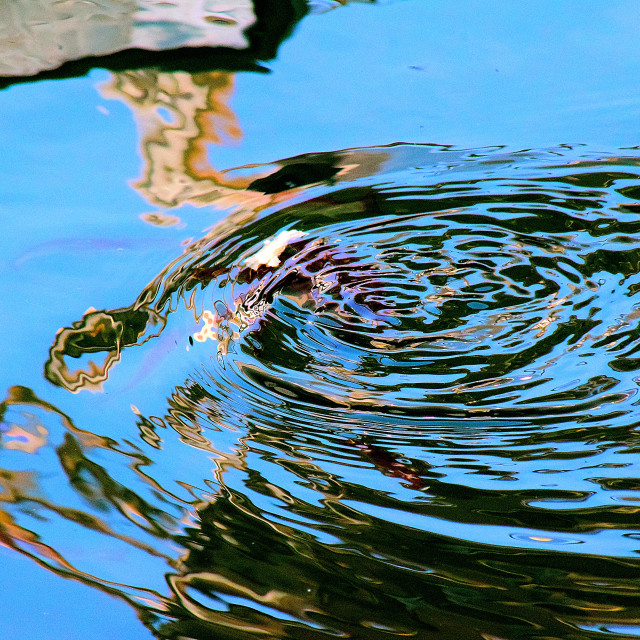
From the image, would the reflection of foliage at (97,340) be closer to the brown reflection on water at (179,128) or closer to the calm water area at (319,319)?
the calm water area at (319,319)

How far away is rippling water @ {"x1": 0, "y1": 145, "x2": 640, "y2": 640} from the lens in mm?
871

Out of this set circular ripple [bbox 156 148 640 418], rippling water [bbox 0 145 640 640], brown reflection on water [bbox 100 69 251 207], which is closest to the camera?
rippling water [bbox 0 145 640 640]

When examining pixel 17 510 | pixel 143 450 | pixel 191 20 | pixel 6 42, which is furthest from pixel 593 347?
pixel 6 42

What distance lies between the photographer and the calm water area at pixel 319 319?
89 centimetres

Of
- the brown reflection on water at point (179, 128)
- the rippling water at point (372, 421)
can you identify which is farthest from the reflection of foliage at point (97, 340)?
the brown reflection on water at point (179, 128)

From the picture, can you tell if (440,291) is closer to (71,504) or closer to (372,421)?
(372,421)

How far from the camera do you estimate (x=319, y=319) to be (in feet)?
4.41

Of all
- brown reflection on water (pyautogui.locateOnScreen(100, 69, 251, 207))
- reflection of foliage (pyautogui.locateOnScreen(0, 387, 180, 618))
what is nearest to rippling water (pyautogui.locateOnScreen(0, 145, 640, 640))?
reflection of foliage (pyautogui.locateOnScreen(0, 387, 180, 618))

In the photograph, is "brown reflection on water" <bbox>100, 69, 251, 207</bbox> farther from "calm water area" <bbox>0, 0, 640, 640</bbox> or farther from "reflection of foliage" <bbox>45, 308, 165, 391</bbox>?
"reflection of foliage" <bbox>45, 308, 165, 391</bbox>

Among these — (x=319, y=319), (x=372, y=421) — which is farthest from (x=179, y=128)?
(x=372, y=421)

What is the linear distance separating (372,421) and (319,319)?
10.8 inches

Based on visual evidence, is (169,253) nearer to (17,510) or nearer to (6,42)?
(17,510)

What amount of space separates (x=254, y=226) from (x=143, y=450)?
0.59m

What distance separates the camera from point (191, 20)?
187cm
